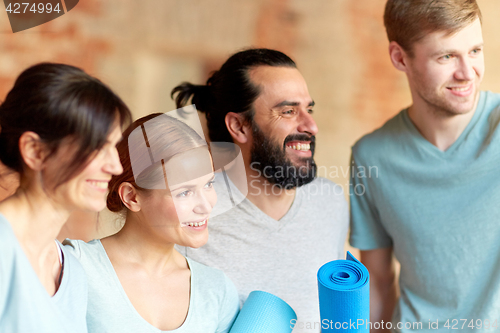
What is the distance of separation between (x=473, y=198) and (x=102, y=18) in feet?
2.26

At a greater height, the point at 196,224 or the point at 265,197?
the point at 196,224

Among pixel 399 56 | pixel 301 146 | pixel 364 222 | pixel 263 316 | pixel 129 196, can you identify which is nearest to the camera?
pixel 129 196

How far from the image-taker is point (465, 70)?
2.28 feet

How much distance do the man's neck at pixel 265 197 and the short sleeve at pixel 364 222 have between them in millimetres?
205

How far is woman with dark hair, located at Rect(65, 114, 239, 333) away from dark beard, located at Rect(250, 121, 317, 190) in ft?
0.72

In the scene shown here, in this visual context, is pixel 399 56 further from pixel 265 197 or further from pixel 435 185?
pixel 265 197

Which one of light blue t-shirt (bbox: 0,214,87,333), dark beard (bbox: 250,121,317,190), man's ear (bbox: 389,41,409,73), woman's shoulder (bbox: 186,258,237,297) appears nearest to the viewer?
light blue t-shirt (bbox: 0,214,87,333)

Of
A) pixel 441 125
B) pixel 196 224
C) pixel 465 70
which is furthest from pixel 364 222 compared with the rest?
pixel 196 224

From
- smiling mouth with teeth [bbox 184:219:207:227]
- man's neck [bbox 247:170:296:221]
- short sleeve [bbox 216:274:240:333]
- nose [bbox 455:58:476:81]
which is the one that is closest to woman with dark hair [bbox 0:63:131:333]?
smiling mouth with teeth [bbox 184:219:207:227]

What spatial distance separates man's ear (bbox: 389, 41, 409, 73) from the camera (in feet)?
2.59

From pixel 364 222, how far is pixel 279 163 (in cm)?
33

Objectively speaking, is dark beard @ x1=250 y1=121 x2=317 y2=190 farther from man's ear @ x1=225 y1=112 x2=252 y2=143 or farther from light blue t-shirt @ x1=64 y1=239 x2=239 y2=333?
light blue t-shirt @ x1=64 y1=239 x2=239 y2=333

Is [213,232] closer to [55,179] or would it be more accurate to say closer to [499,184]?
[55,179]

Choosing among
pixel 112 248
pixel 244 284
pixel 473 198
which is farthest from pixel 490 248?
pixel 112 248
